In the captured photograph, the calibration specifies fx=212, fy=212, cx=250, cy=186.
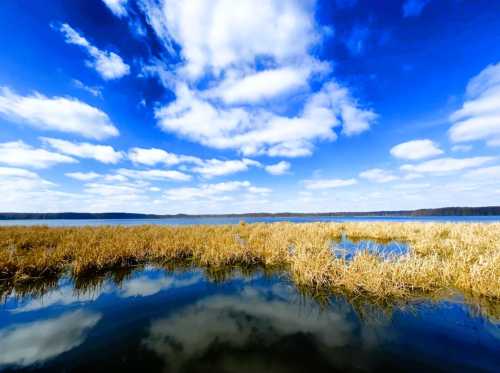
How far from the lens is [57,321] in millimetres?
4750

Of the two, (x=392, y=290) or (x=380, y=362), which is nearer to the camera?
(x=380, y=362)

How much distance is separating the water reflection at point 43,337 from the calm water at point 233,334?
2 centimetres

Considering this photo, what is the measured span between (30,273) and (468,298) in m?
13.9

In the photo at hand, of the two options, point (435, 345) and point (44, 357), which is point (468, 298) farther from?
point (44, 357)

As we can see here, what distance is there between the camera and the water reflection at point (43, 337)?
3641 mm

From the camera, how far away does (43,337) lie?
4.20m

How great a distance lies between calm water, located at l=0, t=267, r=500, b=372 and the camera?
3.50 meters

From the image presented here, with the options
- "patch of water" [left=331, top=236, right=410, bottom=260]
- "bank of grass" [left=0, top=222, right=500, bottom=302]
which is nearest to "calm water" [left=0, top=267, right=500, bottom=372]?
"bank of grass" [left=0, top=222, right=500, bottom=302]

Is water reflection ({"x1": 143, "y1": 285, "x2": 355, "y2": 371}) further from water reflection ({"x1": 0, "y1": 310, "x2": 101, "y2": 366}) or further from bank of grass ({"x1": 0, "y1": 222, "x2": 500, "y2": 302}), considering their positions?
bank of grass ({"x1": 0, "y1": 222, "x2": 500, "y2": 302})

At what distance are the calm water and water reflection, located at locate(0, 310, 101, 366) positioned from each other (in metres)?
0.02

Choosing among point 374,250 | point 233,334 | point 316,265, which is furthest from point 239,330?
point 374,250

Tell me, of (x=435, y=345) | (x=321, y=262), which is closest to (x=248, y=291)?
(x=321, y=262)

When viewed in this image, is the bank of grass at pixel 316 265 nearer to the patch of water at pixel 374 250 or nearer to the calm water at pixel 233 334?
the patch of water at pixel 374 250

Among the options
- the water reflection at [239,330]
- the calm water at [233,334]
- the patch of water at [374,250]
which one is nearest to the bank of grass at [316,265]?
the patch of water at [374,250]
